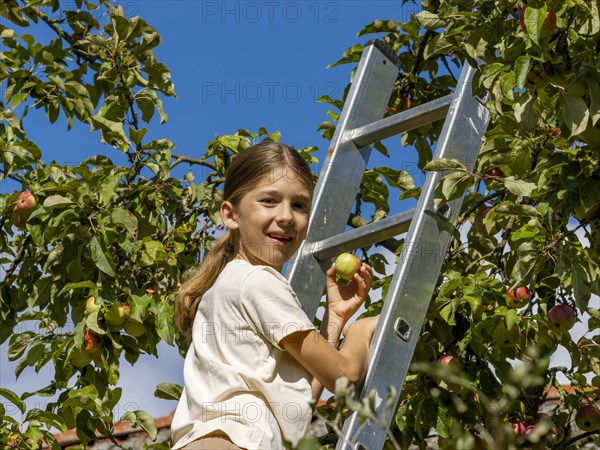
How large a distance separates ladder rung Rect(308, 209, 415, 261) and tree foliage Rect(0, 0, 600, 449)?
12 centimetres

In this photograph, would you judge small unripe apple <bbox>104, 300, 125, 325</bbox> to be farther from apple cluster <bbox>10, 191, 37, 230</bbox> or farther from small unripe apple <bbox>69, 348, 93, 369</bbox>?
apple cluster <bbox>10, 191, 37, 230</bbox>

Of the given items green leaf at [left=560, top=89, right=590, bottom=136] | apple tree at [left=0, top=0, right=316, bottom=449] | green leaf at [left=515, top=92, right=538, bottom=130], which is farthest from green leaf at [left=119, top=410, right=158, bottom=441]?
green leaf at [left=560, top=89, right=590, bottom=136]

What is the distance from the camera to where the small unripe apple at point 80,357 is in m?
3.66

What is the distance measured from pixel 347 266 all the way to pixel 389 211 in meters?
1.72

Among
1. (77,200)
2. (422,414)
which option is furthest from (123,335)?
(422,414)

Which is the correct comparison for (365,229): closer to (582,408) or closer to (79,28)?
(582,408)

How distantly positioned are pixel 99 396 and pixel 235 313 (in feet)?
5.58

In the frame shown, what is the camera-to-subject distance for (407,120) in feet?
9.42

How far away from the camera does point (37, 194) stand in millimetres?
3869

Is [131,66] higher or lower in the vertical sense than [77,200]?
higher

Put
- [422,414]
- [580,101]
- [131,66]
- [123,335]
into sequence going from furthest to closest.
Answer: [131,66] < [123,335] < [422,414] < [580,101]

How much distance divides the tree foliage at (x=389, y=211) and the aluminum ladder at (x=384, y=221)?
7 cm

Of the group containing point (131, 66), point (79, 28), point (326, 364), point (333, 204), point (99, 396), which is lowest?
point (326, 364)

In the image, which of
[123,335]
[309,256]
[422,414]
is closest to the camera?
[309,256]
